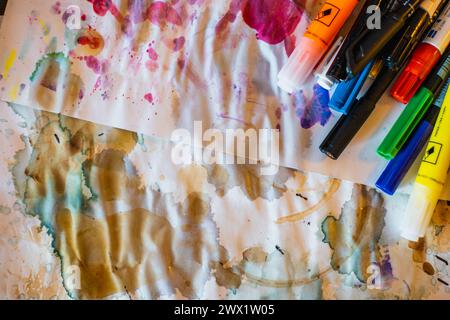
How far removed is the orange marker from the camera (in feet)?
1.82

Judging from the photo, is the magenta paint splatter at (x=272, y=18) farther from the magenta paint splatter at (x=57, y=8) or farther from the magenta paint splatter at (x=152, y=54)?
the magenta paint splatter at (x=57, y=8)

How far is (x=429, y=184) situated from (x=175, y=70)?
295 mm

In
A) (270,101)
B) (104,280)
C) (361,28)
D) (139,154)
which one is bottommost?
(104,280)

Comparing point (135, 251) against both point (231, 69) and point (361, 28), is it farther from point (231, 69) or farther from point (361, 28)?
point (361, 28)

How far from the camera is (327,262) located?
53 cm

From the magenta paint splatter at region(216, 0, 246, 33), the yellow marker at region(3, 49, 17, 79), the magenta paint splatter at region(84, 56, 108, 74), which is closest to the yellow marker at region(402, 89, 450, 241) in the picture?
the magenta paint splatter at region(216, 0, 246, 33)

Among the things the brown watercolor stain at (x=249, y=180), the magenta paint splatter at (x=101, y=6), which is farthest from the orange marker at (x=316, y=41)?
the magenta paint splatter at (x=101, y=6)

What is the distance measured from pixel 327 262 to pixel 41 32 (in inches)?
16.2

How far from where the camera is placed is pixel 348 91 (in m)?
0.55

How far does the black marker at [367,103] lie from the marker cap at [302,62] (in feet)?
0.21

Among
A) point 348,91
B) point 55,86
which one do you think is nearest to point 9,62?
point 55,86

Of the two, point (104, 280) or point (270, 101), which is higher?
point (270, 101)

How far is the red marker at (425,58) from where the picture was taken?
55 cm
